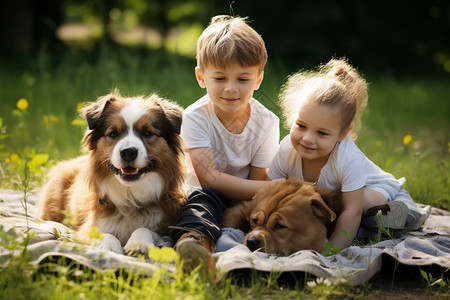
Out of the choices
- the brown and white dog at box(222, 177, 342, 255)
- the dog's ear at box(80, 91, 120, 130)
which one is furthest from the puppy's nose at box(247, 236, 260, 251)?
the dog's ear at box(80, 91, 120, 130)

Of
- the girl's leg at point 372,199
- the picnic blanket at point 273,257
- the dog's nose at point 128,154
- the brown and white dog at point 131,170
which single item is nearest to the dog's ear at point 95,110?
the brown and white dog at point 131,170

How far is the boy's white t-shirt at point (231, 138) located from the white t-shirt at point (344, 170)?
0.68 feet

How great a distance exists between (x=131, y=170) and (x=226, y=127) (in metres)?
1.10

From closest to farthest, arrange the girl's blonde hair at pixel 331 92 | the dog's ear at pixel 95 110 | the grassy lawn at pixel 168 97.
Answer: the grassy lawn at pixel 168 97
the dog's ear at pixel 95 110
the girl's blonde hair at pixel 331 92

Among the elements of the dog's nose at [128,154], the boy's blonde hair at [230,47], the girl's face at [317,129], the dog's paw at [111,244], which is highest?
the boy's blonde hair at [230,47]

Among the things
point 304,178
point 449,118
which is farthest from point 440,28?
point 304,178

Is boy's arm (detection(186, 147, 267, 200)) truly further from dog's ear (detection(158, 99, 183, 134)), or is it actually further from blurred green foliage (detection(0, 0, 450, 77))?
blurred green foliage (detection(0, 0, 450, 77))

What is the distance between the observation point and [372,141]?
7348mm

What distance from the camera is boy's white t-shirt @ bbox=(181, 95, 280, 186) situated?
4133 millimetres

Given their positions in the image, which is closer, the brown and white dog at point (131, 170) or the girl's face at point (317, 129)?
the brown and white dog at point (131, 170)

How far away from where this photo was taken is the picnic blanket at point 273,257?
2.84 meters

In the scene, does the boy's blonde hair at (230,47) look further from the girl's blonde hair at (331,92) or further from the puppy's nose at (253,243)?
the puppy's nose at (253,243)

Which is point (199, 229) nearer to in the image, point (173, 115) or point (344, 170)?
point (173, 115)

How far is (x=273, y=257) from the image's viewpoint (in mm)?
3162
